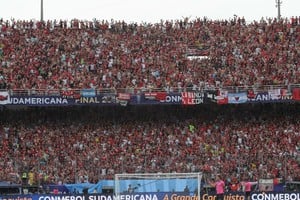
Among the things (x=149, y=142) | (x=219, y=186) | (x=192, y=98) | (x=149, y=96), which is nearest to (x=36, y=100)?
(x=149, y=96)

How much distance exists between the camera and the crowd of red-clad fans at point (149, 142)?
3703cm

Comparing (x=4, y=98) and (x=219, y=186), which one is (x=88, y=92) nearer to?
(x=4, y=98)

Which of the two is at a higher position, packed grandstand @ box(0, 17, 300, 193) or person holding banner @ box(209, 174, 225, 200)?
packed grandstand @ box(0, 17, 300, 193)

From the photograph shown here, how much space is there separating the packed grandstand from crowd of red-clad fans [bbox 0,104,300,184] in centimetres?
6

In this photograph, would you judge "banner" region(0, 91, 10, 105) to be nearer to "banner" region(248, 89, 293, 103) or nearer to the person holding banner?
the person holding banner

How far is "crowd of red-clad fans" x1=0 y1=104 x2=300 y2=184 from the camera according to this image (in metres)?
37.0

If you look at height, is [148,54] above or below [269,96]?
above

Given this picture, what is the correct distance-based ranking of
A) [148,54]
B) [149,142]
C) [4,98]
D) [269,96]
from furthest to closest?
[148,54], [269,96], [4,98], [149,142]

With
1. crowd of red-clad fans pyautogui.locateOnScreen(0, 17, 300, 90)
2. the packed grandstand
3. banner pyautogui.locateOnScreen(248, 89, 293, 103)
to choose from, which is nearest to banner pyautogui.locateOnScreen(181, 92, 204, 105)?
the packed grandstand

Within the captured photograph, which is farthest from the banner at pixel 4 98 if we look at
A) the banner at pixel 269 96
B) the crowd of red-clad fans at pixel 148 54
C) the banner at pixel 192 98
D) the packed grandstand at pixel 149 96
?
the banner at pixel 269 96

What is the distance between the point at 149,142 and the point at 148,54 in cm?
652

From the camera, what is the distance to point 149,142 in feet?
133

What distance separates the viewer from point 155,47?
149ft

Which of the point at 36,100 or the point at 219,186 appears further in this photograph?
the point at 36,100
